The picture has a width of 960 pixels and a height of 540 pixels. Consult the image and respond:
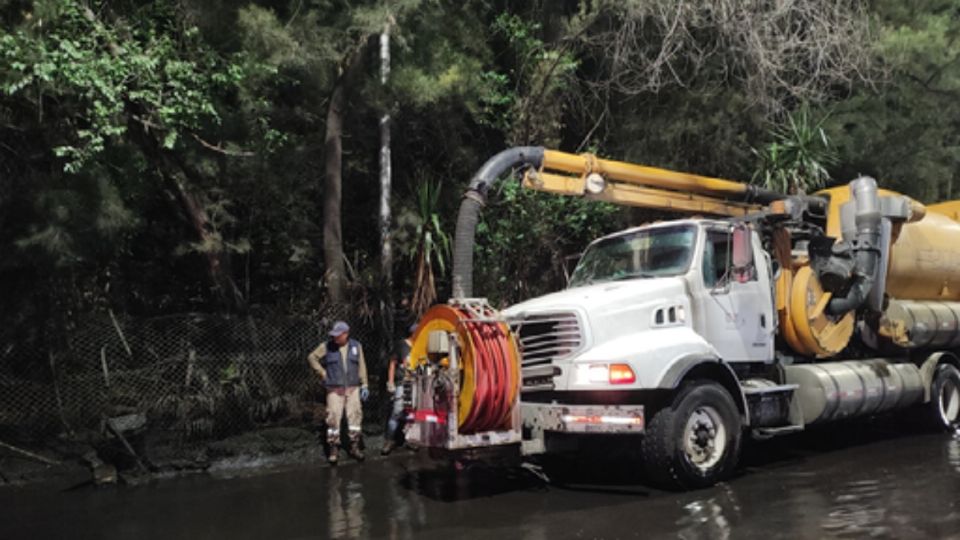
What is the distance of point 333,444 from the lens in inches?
416

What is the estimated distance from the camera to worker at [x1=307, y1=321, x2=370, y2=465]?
10602 mm

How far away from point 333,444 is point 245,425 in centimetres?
177

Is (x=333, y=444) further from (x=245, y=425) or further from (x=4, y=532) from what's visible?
(x=4, y=532)

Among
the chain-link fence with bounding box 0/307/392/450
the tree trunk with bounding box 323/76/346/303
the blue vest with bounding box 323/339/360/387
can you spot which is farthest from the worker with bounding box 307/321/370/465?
the tree trunk with bounding box 323/76/346/303

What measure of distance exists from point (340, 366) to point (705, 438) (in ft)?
15.3

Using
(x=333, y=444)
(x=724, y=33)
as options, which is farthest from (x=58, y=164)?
(x=724, y=33)

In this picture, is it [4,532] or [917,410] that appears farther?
[917,410]

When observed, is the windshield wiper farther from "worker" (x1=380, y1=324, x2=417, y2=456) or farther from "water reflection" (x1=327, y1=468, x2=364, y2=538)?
"water reflection" (x1=327, y1=468, x2=364, y2=538)

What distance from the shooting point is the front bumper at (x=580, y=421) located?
7.53 meters

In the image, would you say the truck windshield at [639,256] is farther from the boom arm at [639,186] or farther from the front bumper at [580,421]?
the front bumper at [580,421]

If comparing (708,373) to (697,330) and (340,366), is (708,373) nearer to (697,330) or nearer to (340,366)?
(697,330)

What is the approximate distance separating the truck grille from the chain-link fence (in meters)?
4.45

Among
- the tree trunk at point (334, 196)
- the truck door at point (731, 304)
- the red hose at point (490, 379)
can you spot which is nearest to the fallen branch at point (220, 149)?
the tree trunk at point (334, 196)

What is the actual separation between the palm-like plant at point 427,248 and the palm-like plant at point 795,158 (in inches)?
250
